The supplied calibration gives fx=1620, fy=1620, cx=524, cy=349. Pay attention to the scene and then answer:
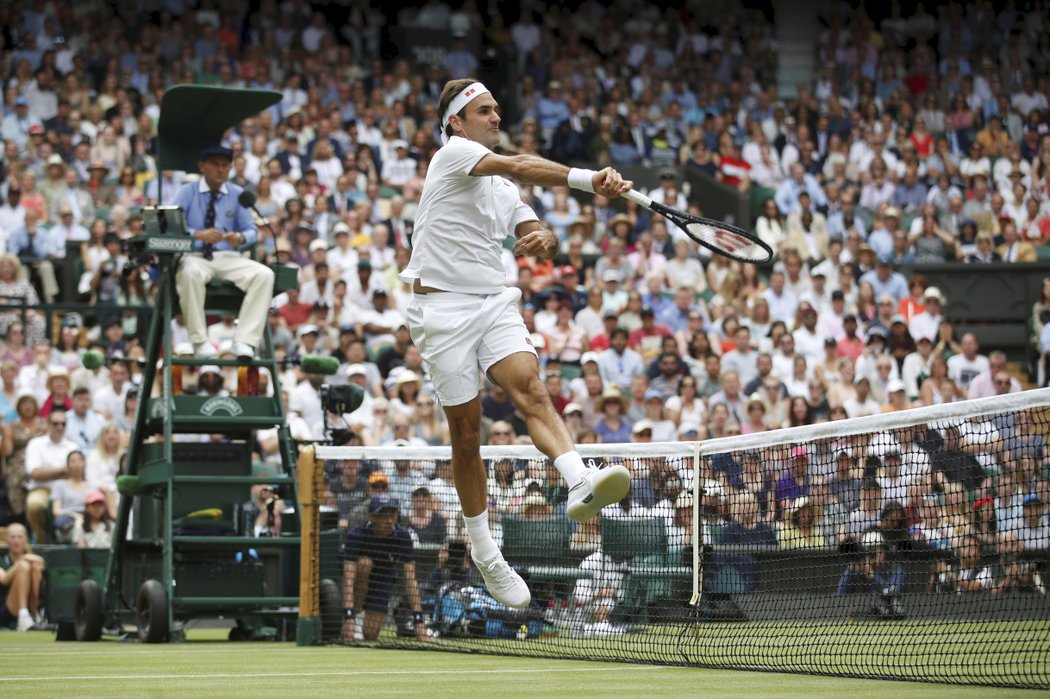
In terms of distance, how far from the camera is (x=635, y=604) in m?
A: 10.4

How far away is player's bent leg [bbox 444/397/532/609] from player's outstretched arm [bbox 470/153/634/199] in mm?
1407

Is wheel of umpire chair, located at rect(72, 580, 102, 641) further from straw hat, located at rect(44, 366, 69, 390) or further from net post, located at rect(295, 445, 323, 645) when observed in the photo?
straw hat, located at rect(44, 366, 69, 390)

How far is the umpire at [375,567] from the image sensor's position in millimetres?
11422

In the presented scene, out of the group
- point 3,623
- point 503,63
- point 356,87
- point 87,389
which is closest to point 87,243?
point 87,389

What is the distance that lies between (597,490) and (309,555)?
182 inches

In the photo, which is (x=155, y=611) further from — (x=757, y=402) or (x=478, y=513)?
(x=757, y=402)

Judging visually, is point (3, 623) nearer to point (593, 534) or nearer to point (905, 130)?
point (593, 534)

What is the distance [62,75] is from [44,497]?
30.9 feet

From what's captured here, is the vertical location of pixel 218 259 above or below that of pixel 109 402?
above

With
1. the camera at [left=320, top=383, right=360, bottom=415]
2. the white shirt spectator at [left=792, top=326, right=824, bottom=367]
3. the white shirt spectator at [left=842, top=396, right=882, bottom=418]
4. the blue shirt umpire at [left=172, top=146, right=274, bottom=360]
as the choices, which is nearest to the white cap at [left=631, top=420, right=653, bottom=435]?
the white shirt spectator at [left=842, top=396, right=882, bottom=418]

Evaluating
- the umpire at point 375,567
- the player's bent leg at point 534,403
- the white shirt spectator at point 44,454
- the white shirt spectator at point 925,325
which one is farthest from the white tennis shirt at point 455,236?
the white shirt spectator at point 925,325

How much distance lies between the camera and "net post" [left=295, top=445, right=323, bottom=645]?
11.3 metres

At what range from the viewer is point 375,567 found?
1176 centimetres

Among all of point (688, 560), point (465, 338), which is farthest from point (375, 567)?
point (465, 338)
